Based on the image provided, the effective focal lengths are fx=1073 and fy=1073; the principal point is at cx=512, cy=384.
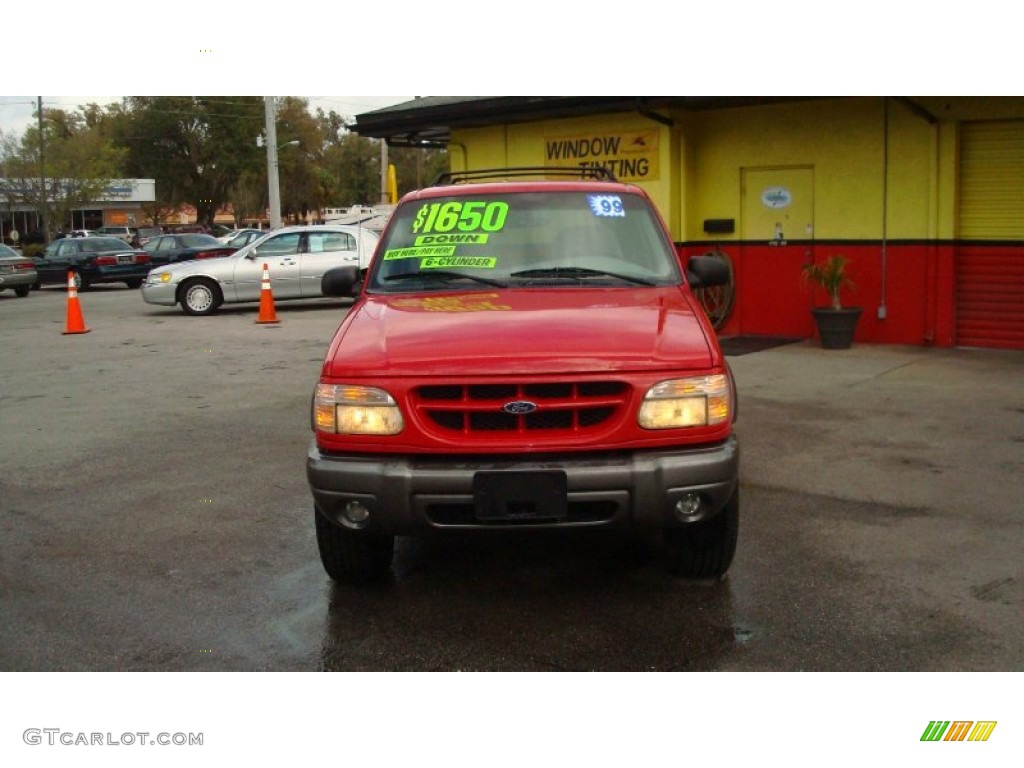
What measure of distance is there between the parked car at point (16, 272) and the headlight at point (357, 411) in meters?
25.3

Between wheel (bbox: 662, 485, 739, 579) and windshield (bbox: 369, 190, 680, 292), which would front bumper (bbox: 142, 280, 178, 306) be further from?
Answer: wheel (bbox: 662, 485, 739, 579)

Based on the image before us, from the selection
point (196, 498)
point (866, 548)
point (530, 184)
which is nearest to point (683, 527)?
point (866, 548)

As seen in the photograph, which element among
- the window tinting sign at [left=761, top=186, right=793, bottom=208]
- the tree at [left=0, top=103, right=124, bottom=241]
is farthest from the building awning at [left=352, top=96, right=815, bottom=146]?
the tree at [left=0, top=103, right=124, bottom=241]

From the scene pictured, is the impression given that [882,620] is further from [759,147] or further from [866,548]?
[759,147]

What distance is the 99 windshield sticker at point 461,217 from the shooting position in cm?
538

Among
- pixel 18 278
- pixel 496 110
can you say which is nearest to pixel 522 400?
pixel 496 110

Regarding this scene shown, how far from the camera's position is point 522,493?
13.0 ft

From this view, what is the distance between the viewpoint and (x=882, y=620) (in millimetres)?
4246

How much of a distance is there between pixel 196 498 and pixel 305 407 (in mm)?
2893

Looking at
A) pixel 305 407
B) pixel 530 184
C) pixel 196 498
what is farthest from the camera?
pixel 305 407

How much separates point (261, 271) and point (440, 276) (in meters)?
15.2

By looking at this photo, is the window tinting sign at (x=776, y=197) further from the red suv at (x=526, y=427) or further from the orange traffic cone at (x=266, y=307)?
the red suv at (x=526, y=427)

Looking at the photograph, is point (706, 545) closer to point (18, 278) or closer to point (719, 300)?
point (719, 300)

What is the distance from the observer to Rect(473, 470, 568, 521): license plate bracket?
396 centimetres
